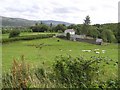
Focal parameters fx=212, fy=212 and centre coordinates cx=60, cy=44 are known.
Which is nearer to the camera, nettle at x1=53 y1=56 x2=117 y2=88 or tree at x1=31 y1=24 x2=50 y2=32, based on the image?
nettle at x1=53 y1=56 x2=117 y2=88

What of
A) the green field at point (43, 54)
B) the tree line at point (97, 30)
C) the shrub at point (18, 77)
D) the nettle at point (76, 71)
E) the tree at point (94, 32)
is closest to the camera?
the shrub at point (18, 77)

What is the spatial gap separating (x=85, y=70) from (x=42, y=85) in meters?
1.13

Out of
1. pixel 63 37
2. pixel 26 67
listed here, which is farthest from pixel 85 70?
pixel 63 37

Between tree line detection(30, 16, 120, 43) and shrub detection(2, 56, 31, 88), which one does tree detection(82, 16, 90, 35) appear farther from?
shrub detection(2, 56, 31, 88)

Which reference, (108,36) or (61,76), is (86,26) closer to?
(108,36)

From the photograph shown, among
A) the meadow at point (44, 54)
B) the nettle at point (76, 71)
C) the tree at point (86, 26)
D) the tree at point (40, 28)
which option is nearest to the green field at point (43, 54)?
the meadow at point (44, 54)

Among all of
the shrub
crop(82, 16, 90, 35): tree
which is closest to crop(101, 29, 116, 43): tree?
crop(82, 16, 90, 35): tree

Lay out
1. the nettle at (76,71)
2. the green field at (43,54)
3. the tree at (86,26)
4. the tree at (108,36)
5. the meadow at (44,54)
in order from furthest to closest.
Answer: the tree at (86,26) < the tree at (108,36) < the green field at (43,54) < the meadow at (44,54) < the nettle at (76,71)

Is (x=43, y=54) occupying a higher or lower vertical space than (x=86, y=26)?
lower

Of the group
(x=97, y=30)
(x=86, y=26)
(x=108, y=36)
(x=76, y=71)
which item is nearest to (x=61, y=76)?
(x=76, y=71)

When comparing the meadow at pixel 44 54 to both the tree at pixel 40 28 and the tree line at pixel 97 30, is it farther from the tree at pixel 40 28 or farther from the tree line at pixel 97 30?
the tree at pixel 40 28

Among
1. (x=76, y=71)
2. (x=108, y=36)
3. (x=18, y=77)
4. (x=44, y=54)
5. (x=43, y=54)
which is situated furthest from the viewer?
(x=108, y=36)

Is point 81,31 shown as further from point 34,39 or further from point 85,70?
point 85,70

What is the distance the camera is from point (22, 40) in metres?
42.2
